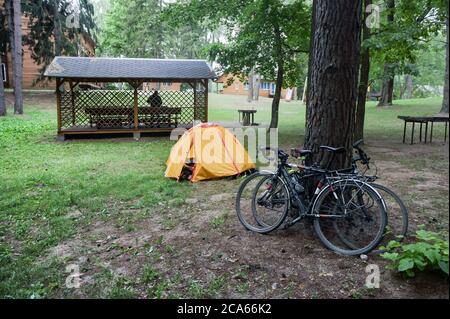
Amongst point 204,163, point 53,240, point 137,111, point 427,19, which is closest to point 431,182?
point 204,163

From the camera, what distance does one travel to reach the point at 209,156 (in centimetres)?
725

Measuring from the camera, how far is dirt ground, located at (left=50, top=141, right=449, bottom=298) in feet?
10.2

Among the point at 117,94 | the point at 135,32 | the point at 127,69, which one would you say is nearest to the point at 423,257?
the point at 127,69

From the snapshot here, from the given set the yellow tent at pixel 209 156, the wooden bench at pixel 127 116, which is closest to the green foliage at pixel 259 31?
the wooden bench at pixel 127 116

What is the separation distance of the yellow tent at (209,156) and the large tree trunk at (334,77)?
3.15m

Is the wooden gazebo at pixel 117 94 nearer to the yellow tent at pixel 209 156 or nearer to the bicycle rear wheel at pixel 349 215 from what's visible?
the yellow tent at pixel 209 156

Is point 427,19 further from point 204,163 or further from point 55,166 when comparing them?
point 55,166

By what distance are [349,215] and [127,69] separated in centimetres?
1067

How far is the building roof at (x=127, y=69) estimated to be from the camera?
1212 cm

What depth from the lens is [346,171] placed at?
4.10 meters

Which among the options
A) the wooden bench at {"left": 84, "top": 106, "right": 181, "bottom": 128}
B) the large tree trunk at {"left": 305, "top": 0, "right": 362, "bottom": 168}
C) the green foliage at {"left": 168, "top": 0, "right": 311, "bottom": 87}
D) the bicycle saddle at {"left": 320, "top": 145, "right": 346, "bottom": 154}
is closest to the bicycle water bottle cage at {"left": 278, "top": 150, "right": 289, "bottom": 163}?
the large tree trunk at {"left": 305, "top": 0, "right": 362, "bottom": 168}

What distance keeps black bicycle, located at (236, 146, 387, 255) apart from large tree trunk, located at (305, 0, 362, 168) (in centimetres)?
20

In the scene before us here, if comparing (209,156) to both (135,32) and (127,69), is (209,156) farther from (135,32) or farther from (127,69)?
(135,32)
